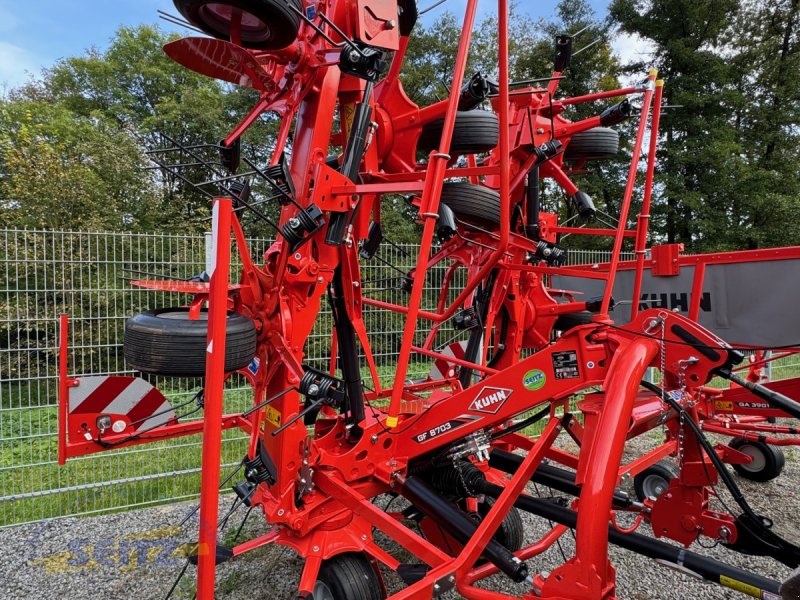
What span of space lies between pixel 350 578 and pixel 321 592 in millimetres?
229

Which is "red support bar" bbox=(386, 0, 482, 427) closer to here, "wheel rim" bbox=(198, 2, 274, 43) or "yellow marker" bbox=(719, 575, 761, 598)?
"wheel rim" bbox=(198, 2, 274, 43)

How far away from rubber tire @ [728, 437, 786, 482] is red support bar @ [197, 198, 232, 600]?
5.36 m

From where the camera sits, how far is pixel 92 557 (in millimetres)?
3652

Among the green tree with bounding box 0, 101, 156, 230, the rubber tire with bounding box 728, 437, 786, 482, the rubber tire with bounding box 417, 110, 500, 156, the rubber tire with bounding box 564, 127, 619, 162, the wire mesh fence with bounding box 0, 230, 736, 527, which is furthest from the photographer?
the green tree with bounding box 0, 101, 156, 230

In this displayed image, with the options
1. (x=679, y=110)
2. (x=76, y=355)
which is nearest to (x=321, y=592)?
(x=76, y=355)

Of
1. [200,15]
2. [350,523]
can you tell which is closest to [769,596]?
[350,523]

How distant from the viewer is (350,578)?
2.64 meters

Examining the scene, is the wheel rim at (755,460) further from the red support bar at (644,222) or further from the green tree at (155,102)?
the green tree at (155,102)

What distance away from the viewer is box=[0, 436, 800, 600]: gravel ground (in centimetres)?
324

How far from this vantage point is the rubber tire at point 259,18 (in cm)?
215

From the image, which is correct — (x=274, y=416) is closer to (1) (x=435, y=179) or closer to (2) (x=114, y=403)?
(2) (x=114, y=403)

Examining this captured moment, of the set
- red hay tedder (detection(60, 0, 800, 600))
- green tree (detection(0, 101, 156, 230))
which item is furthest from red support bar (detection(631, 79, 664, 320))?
green tree (detection(0, 101, 156, 230))

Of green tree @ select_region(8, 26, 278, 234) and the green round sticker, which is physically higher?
green tree @ select_region(8, 26, 278, 234)

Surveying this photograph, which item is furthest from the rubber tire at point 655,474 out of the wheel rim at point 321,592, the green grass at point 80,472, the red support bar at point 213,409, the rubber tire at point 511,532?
the red support bar at point 213,409
